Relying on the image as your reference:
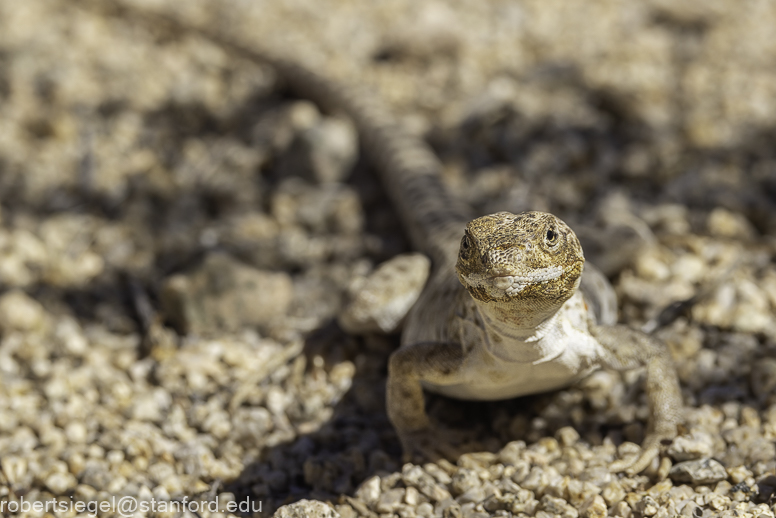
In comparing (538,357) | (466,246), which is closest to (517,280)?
(466,246)

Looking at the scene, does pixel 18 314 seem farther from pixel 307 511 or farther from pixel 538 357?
pixel 538 357

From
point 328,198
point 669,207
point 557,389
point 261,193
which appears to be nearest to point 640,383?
point 557,389

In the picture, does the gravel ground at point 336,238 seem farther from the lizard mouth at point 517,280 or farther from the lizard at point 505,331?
the lizard mouth at point 517,280

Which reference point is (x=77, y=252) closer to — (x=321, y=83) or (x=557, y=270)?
(x=321, y=83)

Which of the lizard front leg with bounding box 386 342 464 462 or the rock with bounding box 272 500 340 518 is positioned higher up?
the lizard front leg with bounding box 386 342 464 462

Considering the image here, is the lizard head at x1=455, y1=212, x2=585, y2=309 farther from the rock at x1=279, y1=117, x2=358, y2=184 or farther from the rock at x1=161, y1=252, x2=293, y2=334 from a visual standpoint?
the rock at x1=279, y1=117, x2=358, y2=184

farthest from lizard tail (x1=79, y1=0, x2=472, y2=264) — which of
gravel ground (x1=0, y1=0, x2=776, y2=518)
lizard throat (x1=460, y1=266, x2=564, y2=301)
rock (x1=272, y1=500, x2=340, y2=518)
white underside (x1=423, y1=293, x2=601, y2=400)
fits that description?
rock (x1=272, y1=500, x2=340, y2=518)

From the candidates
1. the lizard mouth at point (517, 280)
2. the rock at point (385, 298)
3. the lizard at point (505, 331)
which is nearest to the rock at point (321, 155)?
the lizard at point (505, 331)
